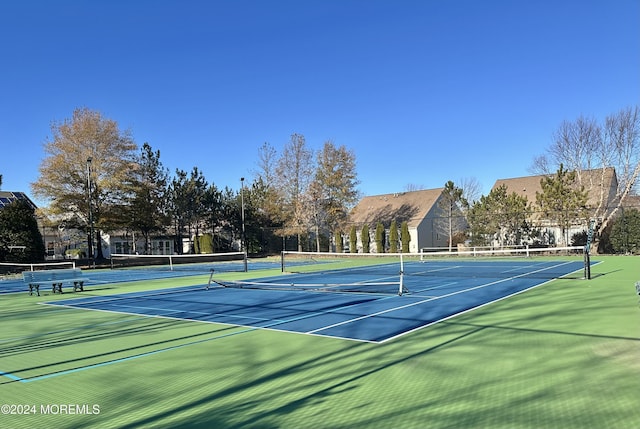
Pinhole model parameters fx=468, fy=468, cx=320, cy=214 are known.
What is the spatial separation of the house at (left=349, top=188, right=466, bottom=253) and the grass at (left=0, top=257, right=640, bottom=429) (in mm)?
38102

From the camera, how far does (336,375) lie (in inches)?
211

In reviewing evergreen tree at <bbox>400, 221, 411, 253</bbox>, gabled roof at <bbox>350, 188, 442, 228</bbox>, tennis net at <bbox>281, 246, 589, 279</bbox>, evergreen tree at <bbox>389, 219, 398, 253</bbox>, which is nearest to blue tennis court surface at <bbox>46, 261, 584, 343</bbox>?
tennis net at <bbox>281, 246, 589, 279</bbox>

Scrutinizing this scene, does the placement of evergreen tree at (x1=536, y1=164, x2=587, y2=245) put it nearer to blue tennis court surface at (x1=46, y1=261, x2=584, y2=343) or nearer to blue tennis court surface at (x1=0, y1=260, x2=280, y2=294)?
blue tennis court surface at (x1=46, y1=261, x2=584, y2=343)

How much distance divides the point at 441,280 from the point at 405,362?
11080mm

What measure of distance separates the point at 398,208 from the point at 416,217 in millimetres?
3644

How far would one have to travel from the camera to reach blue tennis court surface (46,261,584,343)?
27.3 feet

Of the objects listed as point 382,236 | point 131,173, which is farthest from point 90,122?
point 382,236

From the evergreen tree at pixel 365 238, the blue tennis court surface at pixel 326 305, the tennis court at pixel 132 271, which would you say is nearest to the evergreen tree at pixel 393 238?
the evergreen tree at pixel 365 238

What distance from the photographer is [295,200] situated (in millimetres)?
47094

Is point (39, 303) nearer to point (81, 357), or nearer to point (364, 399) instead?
point (81, 357)

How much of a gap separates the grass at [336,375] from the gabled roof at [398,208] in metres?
41.4

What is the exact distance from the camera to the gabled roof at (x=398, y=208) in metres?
50.6

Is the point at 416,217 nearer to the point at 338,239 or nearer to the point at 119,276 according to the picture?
the point at 338,239

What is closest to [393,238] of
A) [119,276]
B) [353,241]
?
[353,241]
